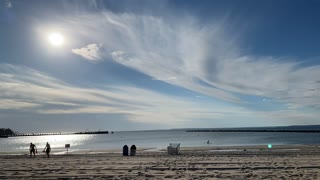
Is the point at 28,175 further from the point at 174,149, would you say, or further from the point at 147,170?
the point at 174,149

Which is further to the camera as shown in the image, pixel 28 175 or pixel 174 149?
pixel 174 149

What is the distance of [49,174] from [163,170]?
195 inches

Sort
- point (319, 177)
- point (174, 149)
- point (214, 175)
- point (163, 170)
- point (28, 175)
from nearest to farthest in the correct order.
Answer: point (319, 177), point (214, 175), point (28, 175), point (163, 170), point (174, 149)

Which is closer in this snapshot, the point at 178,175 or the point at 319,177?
the point at 319,177

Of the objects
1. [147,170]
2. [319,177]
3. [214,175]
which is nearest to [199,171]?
[214,175]

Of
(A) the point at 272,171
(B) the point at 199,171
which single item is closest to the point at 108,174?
(B) the point at 199,171

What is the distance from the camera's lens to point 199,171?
1507 cm

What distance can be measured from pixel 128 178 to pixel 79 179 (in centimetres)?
185

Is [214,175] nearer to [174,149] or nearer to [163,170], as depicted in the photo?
[163,170]

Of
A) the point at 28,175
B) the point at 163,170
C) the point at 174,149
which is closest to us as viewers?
the point at 28,175

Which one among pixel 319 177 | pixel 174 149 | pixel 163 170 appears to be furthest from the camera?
pixel 174 149

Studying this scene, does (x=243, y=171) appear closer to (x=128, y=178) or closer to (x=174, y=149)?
(x=128, y=178)

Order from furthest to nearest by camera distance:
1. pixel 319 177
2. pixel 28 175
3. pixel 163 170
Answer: pixel 163 170 → pixel 28 175 → pixel 319 177

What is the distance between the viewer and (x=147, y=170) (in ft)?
51.6
